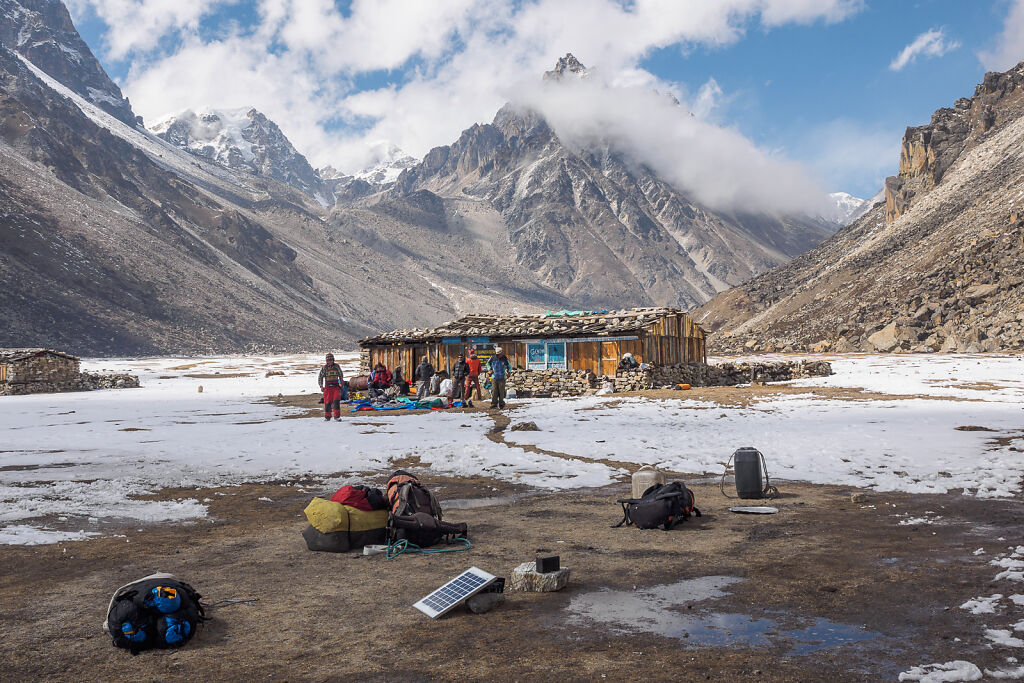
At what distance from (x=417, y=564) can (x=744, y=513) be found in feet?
14.1

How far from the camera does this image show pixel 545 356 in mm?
31266

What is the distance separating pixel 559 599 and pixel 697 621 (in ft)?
3.82

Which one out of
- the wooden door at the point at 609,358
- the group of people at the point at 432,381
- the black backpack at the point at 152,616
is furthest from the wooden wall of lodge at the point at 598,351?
the black backpack at the point at 152,616

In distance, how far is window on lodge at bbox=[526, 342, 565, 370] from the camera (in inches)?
1222

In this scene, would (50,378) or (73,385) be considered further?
(73,385)

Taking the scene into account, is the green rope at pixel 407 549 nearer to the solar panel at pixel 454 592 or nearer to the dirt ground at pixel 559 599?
the dirt ground at pixel 559 599

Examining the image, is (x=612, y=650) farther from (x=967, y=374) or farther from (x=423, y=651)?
(x=967, y=374)

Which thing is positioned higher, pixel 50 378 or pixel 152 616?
pixel 50 378

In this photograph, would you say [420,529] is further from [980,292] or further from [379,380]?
[980,292]

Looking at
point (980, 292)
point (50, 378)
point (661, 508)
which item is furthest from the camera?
point (980, 292)

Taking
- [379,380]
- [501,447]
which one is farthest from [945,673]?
[379,380]

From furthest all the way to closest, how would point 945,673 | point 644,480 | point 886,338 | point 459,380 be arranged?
point 886,338, point 459,380, point 644,480, point 945,673

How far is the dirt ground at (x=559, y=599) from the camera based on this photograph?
192 inches

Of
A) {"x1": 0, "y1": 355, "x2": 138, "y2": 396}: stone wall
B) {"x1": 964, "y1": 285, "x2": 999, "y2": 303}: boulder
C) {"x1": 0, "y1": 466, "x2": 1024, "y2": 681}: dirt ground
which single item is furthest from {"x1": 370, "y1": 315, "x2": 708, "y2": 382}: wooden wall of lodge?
{"x1": 964, "y1": 285, "x2": 999, "y2": 303}: boulder
